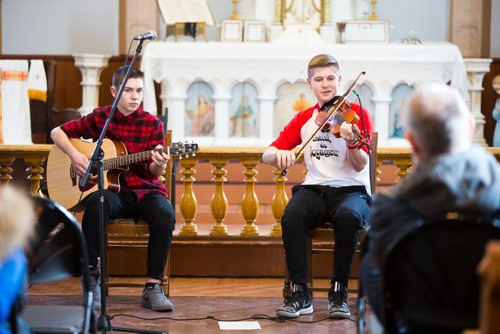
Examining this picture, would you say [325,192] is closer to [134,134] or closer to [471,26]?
[134,134]

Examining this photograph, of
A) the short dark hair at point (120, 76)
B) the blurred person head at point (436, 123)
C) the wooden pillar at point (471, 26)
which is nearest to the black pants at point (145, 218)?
the short dark hair at point (120, 76)

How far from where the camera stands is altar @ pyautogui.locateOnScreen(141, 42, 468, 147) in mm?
8297

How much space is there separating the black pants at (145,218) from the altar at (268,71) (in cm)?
341

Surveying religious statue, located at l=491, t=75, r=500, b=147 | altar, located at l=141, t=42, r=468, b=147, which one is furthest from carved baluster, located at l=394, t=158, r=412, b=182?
religious statue, located at l=491, t=75, r=500, b=147

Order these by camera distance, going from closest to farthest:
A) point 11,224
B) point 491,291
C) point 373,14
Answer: point 491,291 < point 11,224 < point 373,14

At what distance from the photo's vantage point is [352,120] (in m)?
4.54

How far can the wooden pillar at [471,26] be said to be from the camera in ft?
30.5

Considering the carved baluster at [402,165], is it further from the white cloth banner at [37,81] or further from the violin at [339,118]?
the white cloth banner at [37,81]

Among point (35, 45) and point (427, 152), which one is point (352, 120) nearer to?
point (427, 152)

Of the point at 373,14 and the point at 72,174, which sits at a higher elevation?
the point at 373,14

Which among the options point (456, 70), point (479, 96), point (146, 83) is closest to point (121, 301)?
point (146, 83)

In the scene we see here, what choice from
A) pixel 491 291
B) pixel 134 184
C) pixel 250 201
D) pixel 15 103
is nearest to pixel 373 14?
pixel 15 103

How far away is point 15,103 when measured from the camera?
8.09 m

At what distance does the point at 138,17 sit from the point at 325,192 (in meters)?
5.13
